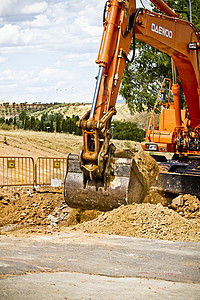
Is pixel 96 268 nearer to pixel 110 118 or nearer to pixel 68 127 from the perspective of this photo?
pixel 110 118

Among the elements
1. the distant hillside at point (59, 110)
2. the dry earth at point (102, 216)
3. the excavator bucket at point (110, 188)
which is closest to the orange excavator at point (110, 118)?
the excavator bucket at point (110, 188)

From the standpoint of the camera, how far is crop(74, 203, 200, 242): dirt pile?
7640mm

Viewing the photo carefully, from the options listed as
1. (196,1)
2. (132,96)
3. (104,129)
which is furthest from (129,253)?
(196,1)

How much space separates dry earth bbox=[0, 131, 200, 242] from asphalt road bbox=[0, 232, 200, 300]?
1.31ft

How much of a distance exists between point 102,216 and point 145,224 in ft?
2.83

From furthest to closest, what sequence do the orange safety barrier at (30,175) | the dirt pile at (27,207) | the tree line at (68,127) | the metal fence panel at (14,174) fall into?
1. the tree line at (68,127)
2. the metal fence panel at (14,174)
3. the orange safety barrier at (30,175)
4. the dirt pile at (27,207)

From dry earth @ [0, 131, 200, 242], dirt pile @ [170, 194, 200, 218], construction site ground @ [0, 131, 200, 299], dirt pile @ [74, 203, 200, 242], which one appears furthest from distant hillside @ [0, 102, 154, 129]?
dirt pile @ [74, 203, 200, 242]

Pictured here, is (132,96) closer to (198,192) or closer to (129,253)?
(198,192)

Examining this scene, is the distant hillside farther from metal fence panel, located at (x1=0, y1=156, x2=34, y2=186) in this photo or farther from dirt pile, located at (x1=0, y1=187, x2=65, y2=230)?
dirt pile, located at (x1=0, y1=187, x2=65, y2=230)

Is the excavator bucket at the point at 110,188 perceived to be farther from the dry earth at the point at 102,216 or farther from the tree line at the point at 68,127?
the tree line at the point at 68,127

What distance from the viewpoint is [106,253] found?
6.28m

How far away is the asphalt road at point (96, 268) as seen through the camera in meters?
4.18

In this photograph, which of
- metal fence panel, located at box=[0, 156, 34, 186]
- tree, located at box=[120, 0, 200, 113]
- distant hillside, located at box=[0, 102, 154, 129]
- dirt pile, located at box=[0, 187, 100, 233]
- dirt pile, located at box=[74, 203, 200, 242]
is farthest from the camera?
distant hillside, located at box=[0, 102, 154, 129]

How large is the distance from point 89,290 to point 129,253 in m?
2.17
